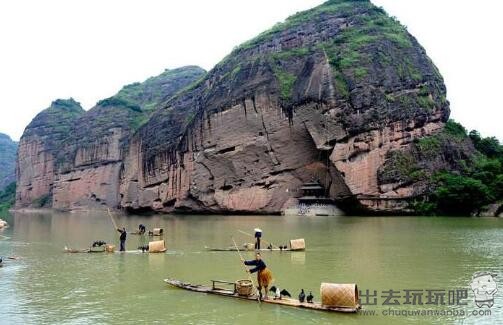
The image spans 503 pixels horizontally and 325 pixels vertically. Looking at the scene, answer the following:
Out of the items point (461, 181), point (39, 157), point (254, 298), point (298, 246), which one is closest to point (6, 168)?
point (39, 157)

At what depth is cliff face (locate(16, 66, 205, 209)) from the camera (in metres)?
99.2

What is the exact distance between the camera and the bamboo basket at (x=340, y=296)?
39.7ft


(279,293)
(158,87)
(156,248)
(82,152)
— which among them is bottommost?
(279,293)

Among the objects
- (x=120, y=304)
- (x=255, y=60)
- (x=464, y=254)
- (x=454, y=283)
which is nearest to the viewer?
(x=120, y=304)

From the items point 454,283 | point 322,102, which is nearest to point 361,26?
point 322,102

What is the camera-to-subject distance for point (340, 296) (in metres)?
12.1

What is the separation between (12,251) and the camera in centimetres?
2712

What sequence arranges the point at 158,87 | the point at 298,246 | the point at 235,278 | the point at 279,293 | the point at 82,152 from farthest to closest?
the point at 158,87, the point at 82,152, the point at 298,246, the point at 235,278, the point at 279,293

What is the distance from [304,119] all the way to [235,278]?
1809 inches

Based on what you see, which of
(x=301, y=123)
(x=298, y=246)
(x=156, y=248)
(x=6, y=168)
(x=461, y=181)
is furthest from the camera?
(x=6, y=168)

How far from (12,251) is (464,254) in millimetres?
23375

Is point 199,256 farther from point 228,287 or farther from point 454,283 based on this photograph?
point 454,283

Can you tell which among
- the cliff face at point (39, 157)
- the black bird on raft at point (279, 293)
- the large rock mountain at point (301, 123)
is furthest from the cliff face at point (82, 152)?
the black bird on raft at point (279, 293)

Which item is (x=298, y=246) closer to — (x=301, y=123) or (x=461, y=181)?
(x=461, y=181)
